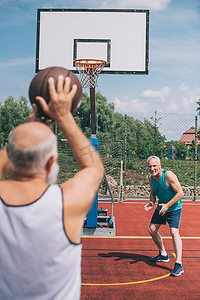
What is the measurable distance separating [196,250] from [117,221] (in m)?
2.70

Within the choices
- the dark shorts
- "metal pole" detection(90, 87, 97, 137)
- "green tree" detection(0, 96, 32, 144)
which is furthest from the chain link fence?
"green tree" detection(0, 96, 32, 144)

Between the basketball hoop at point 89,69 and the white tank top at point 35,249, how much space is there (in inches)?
228

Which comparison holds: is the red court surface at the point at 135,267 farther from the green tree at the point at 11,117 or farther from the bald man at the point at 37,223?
the green tree at the point at 11,117

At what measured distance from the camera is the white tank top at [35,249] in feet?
4.42

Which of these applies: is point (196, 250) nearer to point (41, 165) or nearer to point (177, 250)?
point (177, 250)

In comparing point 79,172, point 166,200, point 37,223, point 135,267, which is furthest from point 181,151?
point 37,223

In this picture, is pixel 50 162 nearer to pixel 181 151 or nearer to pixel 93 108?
pixel 93 108

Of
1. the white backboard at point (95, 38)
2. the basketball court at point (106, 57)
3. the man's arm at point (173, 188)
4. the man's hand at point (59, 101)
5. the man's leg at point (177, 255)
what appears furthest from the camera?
the white backboard at point (95, 38)

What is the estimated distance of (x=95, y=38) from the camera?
25.3ft

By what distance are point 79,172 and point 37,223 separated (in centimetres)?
33

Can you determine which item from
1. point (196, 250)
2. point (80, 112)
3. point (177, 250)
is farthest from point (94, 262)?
point (80, 112)

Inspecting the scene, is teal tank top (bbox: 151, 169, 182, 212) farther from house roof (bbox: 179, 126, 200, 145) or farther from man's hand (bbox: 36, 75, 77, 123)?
house roof (bbox: 179, 126, 200, 145)

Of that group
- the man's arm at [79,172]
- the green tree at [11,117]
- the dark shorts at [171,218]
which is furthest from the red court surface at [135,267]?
the green tree at [11,117]

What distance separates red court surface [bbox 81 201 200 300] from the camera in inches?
176
